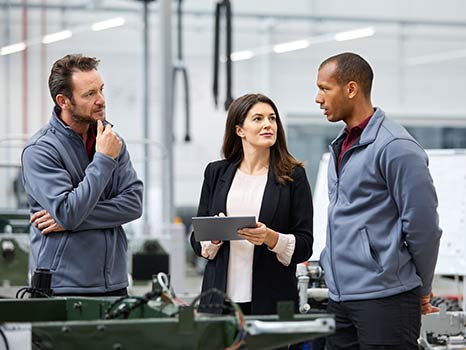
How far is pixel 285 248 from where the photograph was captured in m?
3.09

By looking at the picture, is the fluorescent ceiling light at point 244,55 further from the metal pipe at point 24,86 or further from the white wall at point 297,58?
the metal pipe at point 24,86

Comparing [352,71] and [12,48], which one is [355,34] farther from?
[352,71]

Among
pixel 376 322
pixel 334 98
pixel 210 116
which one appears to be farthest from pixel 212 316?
pixel 210 116

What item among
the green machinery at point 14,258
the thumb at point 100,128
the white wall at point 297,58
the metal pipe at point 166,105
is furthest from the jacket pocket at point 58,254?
the white wall at point 297,58

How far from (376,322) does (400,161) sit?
0.50 metres

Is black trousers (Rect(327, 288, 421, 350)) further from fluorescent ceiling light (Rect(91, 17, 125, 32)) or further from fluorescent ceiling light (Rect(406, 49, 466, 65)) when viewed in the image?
fluorescent ceiling light (Rect(406, 49, 466, 65))

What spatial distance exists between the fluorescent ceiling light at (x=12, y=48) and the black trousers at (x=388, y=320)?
26.3ft

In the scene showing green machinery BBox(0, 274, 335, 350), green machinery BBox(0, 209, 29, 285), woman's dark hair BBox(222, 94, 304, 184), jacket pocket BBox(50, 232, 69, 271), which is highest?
woman's dark hair BBox(222, 94, 304, 184)

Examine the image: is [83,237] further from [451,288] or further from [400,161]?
[451,288]

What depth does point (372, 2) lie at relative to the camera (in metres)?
11.5

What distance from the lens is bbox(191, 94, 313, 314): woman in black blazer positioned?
10.2ft

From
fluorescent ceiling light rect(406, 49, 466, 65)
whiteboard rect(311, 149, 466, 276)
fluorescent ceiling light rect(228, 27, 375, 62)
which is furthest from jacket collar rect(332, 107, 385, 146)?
fluorescent ceiling light rect(406, 49, 466, 65)

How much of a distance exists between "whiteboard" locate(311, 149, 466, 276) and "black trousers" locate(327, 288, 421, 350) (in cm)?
143

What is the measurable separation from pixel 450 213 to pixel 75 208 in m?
2.15
